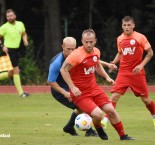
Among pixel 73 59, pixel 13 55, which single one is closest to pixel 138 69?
pixel 73 59

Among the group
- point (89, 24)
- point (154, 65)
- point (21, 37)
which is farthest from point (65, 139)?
point (89, 24)

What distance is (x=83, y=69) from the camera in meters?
11.9

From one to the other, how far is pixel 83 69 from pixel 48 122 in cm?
347

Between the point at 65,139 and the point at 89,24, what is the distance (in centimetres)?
1844

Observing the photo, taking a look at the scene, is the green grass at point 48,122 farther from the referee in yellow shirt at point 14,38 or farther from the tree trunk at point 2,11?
the tree trunk at point 2,11

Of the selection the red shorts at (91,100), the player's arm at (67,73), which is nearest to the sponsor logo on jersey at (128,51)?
the red shorts at (91,100)

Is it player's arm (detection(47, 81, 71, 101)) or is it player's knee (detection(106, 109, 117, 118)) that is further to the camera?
player's arm (detection(47, 81, 71, 101))

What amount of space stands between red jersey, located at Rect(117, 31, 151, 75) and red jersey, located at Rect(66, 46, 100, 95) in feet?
7.51

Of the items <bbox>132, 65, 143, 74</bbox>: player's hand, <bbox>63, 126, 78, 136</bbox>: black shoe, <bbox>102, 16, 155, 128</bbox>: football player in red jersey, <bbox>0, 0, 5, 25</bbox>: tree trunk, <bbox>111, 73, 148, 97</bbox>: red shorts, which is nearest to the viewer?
<bbox>63, 126, 78, 136</bbox>: black shoe

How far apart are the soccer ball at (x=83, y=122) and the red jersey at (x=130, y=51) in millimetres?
2444

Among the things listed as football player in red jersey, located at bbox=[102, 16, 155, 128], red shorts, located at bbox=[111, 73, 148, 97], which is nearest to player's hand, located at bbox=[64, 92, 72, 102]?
football player in red jersey, located at bbox=[102, 16, 155, 128]

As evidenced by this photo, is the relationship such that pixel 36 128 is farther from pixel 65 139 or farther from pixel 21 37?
pixel 21 37

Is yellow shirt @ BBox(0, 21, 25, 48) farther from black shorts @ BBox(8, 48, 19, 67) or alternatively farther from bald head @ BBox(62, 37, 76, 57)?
bald head @ BBox(62, 37, 76, 57)

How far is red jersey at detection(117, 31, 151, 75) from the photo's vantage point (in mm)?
14195
